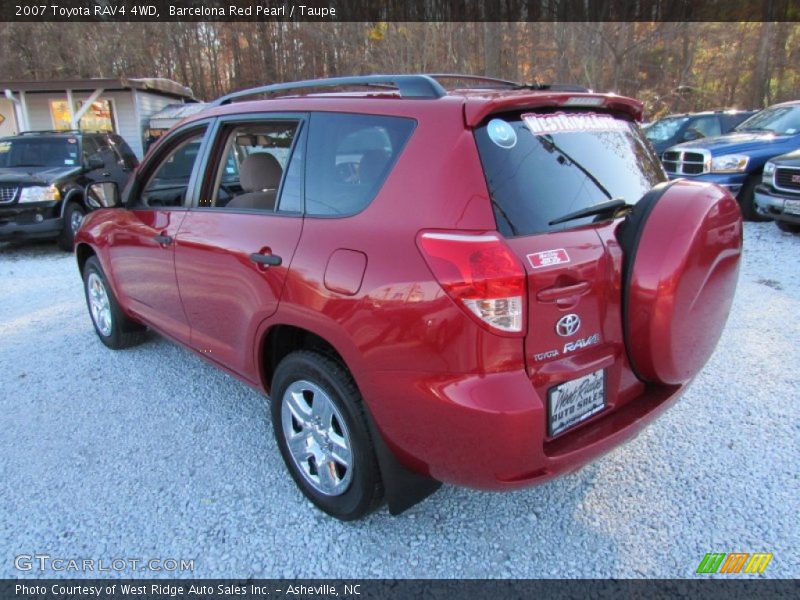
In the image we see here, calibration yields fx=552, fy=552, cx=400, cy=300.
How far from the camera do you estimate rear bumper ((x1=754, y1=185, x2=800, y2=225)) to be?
7.23 metres

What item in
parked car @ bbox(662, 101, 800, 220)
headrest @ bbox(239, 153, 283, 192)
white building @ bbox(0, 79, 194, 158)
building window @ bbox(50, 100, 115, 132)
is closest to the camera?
headrest @ bbox(239, 153, 283, 192)

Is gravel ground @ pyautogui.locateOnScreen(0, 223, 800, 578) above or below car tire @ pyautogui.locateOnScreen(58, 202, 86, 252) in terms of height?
below

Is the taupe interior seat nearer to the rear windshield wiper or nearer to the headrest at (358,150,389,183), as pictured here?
the headrest at (358,150,389,183)

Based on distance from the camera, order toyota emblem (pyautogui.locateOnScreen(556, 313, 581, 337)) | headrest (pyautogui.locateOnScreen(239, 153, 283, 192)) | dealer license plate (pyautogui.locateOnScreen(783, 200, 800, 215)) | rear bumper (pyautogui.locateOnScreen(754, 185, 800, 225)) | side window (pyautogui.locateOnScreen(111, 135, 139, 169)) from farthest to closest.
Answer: side window (pyautogui.locateOnScreen(111, 135, 139, 169)), rear bumper (pyautogui.locateOnScreen(754, 185, 800, 225)), dealer license plate (pyautogui.locateOnScreen(783, 200, 800, 215)), headrest (pyautogui.locateOnScreen(239, 153, 283, 192)), toyota emblem (pyautogui.locateOnScreen(556, 313, 581, 337))

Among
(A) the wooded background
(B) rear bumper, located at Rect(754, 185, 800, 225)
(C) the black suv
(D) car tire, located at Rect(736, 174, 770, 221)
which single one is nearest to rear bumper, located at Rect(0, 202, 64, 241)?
(C) the black suv

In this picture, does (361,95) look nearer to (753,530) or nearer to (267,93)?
(267,93)

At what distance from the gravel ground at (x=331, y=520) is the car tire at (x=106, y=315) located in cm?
50

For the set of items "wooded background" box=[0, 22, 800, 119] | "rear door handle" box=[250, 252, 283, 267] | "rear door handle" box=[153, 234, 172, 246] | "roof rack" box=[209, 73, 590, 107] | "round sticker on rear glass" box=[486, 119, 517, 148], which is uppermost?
"wooded background" box=[0, 22, 800, 119]

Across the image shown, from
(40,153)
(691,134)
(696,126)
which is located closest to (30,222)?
(40,153)

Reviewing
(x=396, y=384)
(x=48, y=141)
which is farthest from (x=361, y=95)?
(x=48, y=141)

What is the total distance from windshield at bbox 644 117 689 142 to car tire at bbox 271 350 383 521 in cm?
1194

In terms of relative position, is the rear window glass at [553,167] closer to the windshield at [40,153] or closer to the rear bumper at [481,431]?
the rear bumper at [481,431]

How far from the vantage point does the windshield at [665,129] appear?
12.3 m

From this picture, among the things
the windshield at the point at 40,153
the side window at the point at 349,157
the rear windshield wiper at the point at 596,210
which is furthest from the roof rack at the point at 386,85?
the windshield at the point at 40,153
